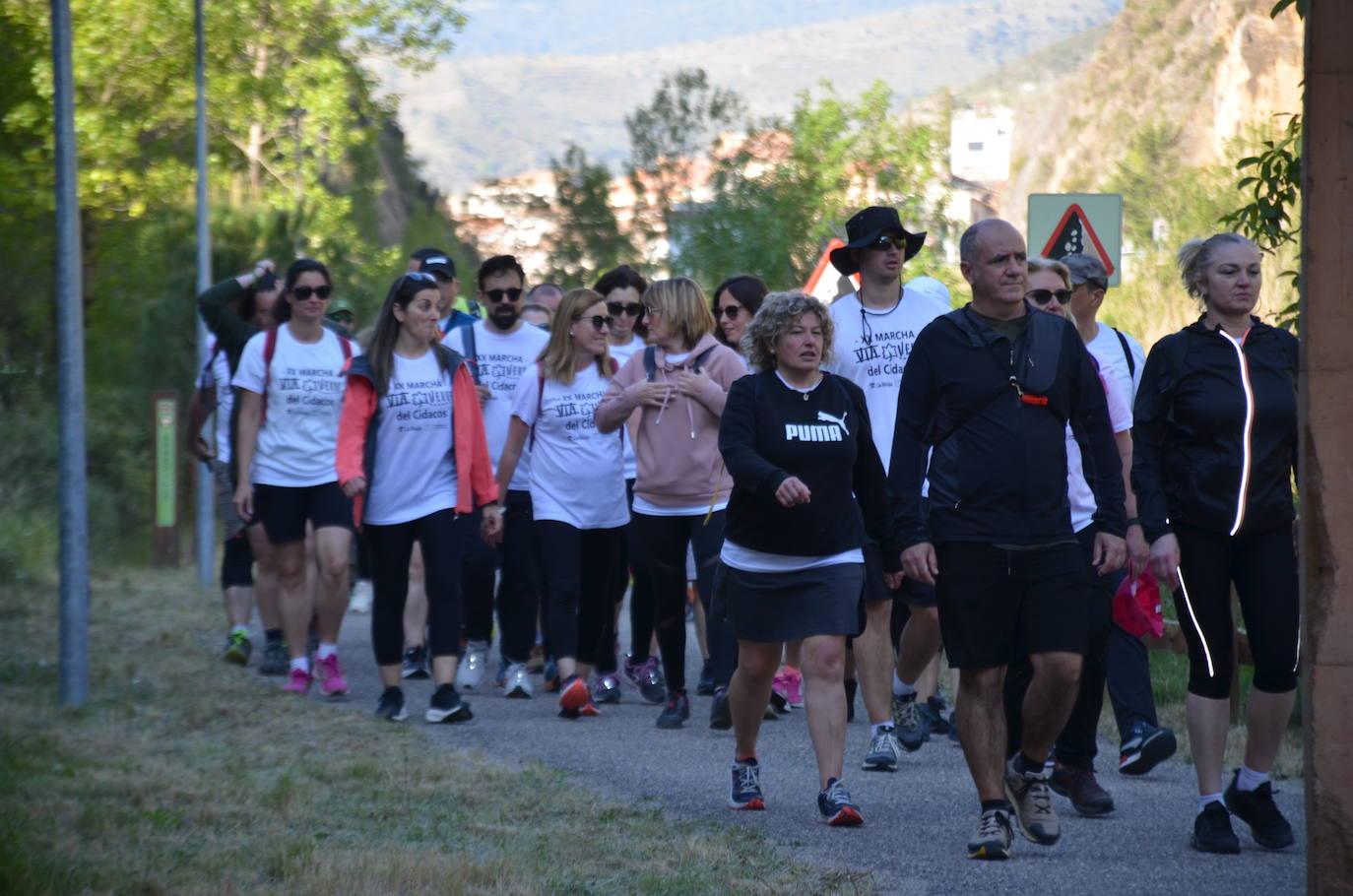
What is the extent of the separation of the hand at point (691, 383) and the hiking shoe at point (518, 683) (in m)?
2.31

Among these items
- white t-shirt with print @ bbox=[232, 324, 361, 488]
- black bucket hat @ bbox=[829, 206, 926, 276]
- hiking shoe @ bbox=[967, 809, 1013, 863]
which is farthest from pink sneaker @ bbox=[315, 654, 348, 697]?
hiking shoe @ bbox=[967, 809, 1013, 863]

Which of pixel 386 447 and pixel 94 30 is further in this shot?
pixel 94 30

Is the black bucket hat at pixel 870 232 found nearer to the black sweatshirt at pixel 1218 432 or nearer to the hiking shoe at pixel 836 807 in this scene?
the black sweatshirt at pixel 1218 432

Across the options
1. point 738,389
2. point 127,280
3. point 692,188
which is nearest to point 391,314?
point 738,389

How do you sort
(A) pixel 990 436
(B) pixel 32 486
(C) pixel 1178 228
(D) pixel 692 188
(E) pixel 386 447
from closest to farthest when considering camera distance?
(A) pixel 990 436
(E) pixel 386 447
(B) pixel 32 486
(C) pixel 1178 228
(D) pixel 692 188

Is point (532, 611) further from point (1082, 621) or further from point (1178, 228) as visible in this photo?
point (1178, 228)

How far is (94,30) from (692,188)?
1566 inches

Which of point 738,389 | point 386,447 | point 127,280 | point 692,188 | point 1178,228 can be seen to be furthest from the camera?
point 692,188

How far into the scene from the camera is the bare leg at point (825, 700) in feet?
22.5

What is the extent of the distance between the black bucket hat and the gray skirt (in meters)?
1.86

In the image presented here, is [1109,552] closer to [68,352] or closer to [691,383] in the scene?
[691,383]

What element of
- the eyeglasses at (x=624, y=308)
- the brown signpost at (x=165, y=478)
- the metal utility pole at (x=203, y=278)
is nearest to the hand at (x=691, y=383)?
the eyeglasses at (x=624, y=308)

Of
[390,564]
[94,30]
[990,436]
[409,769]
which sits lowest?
[409,769]

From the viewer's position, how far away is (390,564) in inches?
375
